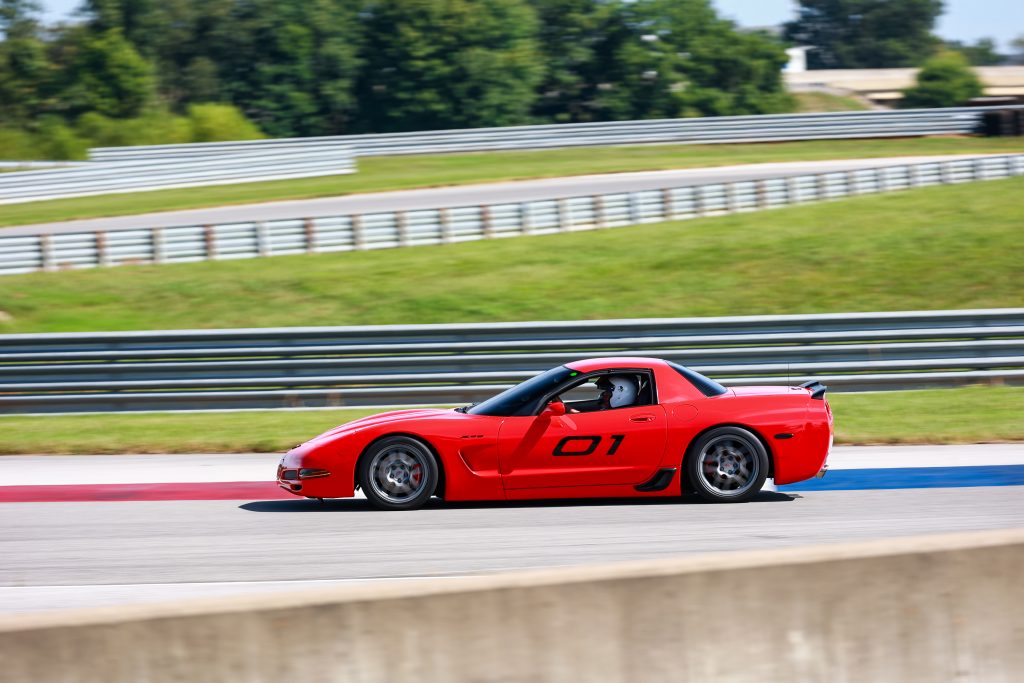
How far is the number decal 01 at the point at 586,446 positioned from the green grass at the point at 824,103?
62315 millimetres

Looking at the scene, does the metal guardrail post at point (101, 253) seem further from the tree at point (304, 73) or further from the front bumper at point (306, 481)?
the tree at point (304, 73)

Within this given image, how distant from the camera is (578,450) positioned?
8.90 m

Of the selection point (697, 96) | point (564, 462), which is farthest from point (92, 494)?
point (697, 96)

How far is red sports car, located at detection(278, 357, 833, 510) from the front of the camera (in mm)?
8898

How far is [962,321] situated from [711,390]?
6546 millimetres

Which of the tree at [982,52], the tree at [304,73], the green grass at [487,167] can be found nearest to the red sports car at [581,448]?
the green grass at [487,167]

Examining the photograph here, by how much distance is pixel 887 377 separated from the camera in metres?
14.4

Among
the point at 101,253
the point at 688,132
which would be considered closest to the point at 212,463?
the point at 101,253

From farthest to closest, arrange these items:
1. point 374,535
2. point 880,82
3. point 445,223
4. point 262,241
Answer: point 880,82 < point 445,223 < point 262,241 < point 374,535

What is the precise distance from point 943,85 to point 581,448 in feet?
212

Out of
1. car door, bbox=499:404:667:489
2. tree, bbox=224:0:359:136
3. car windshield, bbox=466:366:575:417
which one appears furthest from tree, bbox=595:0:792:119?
car door, bbox=499:404:667:489

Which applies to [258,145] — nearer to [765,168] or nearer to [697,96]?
[765,168]

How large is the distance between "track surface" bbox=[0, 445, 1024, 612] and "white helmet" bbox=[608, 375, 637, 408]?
0.77m

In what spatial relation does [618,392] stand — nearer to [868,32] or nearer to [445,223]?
[445,223]
